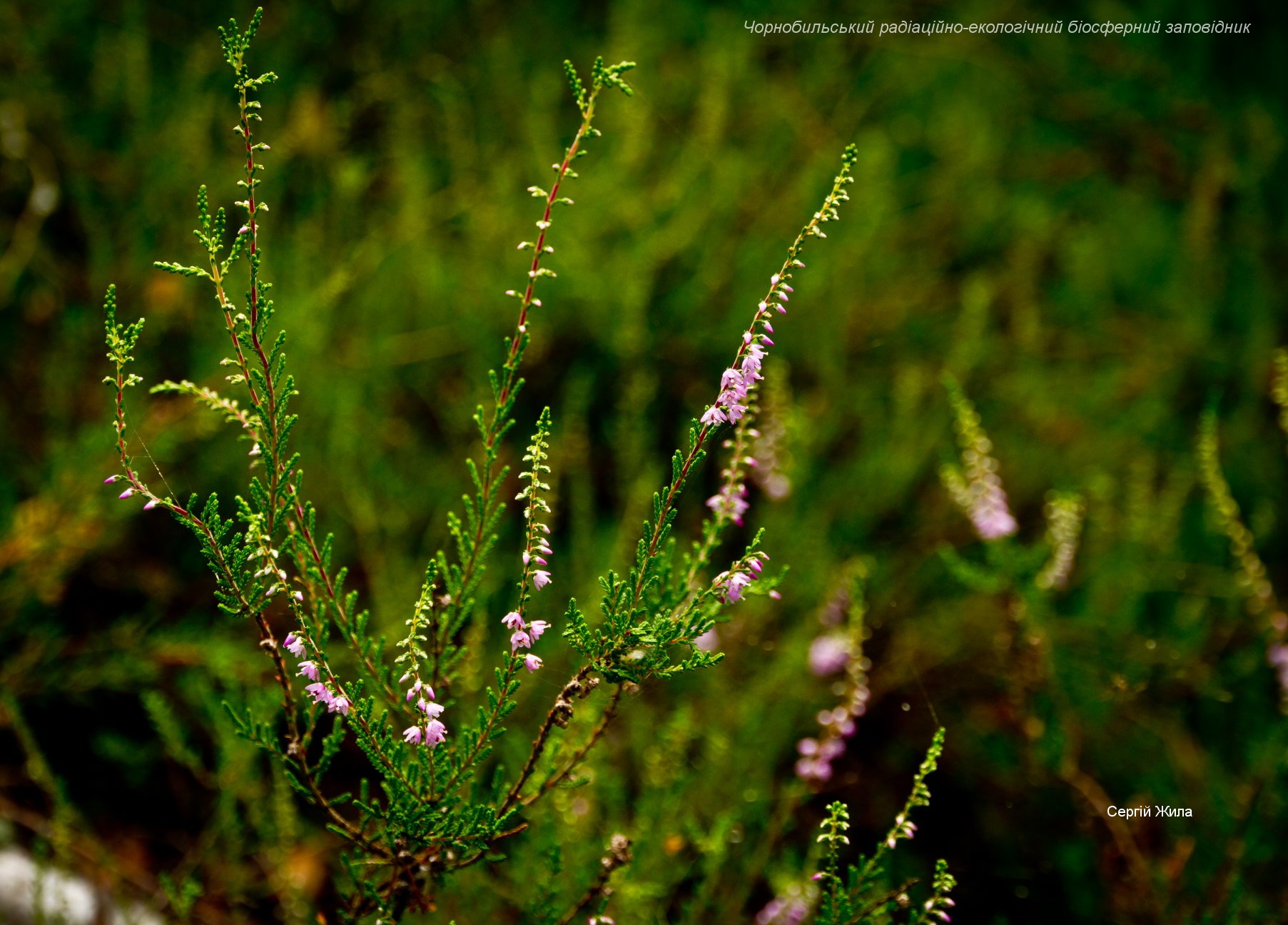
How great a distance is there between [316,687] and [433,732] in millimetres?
152

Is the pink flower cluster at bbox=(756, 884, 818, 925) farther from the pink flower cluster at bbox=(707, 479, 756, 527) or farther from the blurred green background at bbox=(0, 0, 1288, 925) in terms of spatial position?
the pink flower cluster at bbox=(707, 479, 756, 527)

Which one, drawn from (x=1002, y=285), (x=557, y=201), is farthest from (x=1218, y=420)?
(x=557, y=201)

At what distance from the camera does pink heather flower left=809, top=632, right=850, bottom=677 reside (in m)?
2.20

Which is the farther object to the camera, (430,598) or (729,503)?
(729,503)

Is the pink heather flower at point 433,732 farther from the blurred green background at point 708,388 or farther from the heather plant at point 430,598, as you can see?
the blurred green background at point 708,388

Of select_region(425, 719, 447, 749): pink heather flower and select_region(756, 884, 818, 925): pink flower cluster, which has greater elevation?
select_region(425, 719, 447, 749): pink heather flower

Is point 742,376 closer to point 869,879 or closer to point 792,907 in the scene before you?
point 869,879

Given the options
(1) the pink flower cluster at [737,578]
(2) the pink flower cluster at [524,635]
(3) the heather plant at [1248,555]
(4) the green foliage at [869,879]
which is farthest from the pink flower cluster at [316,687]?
(3) the heather plant at [1248,555]

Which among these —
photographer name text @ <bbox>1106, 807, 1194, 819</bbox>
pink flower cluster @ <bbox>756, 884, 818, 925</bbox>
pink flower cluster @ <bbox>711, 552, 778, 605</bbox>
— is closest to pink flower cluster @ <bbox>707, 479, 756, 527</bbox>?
pink flower cluster @ <bbox>711, 552, 778, 605</bbox>

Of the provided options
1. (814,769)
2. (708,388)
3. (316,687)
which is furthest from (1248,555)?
(316,687)

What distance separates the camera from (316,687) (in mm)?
1077

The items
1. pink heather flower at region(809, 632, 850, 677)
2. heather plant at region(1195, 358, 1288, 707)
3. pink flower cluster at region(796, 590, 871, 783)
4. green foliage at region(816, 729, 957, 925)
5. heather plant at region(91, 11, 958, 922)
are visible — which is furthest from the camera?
pink heather flower at region(809, 632, 850, 677)

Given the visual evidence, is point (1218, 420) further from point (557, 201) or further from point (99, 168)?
point (99, 168)

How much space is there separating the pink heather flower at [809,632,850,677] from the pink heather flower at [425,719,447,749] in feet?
4.16
